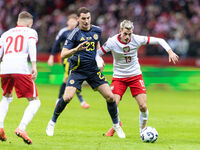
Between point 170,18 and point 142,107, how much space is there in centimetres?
1257

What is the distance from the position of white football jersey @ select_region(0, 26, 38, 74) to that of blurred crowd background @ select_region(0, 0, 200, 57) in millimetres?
12249

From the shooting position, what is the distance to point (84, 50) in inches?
337

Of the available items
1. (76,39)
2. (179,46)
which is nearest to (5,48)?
(76,39)

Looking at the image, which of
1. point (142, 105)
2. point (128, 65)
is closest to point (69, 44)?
point (128, 65)

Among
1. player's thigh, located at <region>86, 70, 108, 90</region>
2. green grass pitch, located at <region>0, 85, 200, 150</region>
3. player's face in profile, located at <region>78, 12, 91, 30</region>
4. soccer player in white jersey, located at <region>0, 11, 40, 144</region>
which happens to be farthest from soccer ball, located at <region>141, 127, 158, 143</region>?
player's face in profile, located at <region>78, 12, 91, 30</region>

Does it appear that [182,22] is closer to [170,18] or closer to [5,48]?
[170,18]

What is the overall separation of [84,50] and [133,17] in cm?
1307

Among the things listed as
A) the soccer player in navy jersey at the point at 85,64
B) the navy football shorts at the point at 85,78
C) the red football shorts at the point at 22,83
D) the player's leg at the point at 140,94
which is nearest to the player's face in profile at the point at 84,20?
the soccer player in navy jersey at the point at 85,64

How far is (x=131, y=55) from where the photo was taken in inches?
347

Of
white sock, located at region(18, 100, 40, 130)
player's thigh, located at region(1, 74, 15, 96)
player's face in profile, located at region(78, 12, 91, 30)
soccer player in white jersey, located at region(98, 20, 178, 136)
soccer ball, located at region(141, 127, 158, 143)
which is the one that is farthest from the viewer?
soccer player in white jersey, located at region(98, 20, 178, 136)

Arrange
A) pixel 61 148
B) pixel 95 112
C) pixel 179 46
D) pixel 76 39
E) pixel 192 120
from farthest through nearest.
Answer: pixel 179 46
pixel 95 112
pixel 192 120
pixel 76 39
pixel 61 148

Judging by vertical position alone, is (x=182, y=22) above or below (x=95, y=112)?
above

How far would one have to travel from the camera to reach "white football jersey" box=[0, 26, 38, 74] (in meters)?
7.62

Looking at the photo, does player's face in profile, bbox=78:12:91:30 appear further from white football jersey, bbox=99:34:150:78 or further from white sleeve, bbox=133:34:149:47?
white sleeve, bbox=133:34:149:47
